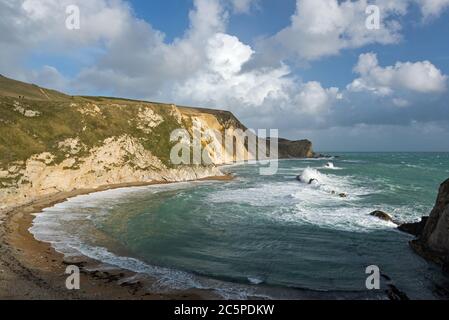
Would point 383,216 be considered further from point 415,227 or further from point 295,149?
Answer: point 295,149

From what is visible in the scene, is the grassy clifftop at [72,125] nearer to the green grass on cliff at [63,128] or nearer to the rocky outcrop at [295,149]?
the green grass on cliff at [63,128]

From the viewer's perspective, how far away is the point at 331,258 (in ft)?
61.5

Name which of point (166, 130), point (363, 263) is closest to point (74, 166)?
point (166, 130)

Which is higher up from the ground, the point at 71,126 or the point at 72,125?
the point at 72,125

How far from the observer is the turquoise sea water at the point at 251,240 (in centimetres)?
1563

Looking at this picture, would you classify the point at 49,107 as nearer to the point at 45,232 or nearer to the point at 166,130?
the point at 166,130

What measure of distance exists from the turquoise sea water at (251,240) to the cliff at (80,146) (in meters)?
5.45

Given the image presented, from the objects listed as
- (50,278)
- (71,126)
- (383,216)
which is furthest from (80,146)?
(383,216)

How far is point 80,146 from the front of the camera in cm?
4619

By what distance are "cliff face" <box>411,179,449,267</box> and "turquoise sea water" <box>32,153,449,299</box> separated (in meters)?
0.71

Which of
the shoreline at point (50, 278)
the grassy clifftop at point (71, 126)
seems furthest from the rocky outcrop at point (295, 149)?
the shoreline at point (50, 278)
